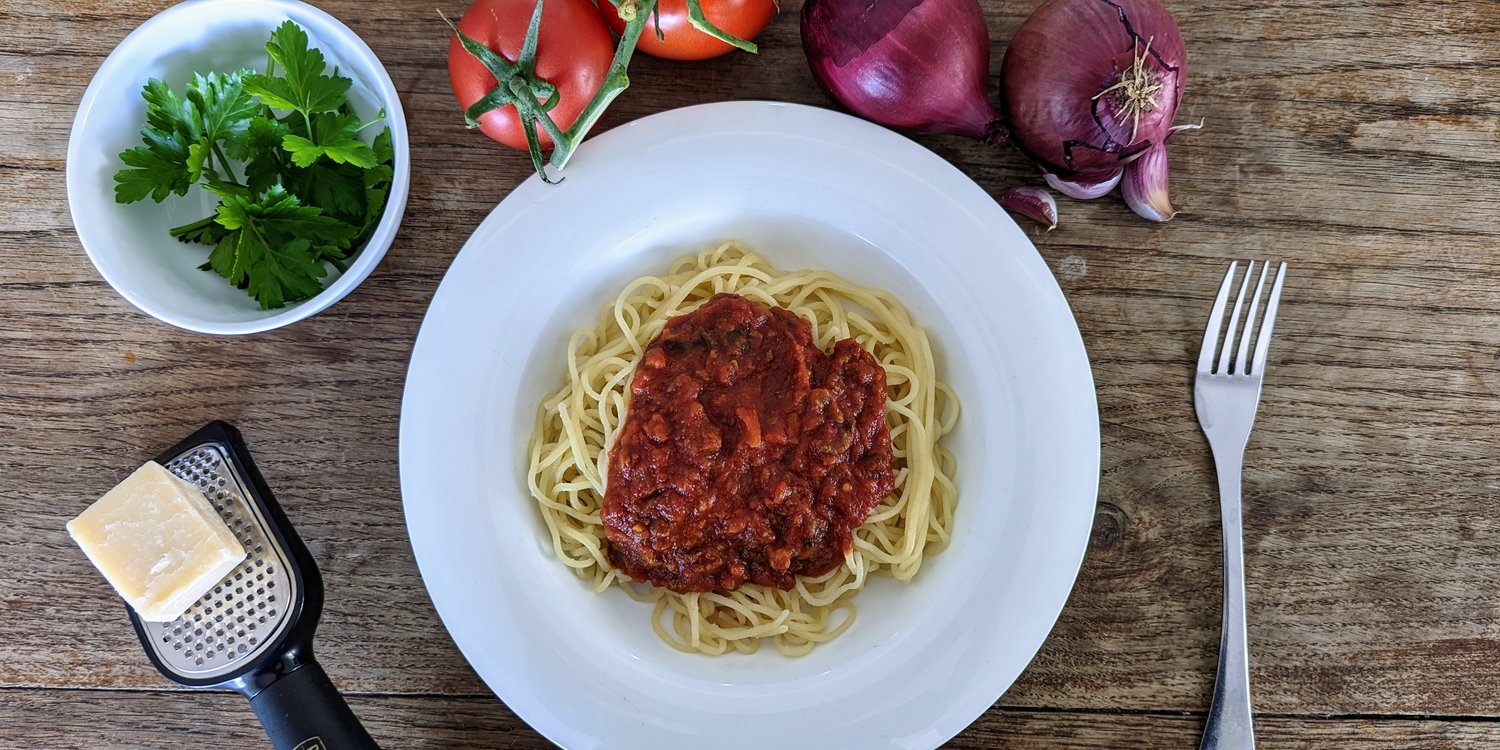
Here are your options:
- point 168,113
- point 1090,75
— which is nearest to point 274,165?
point 168,113

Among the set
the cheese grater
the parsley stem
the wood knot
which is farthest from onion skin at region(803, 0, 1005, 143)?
the cheese grater

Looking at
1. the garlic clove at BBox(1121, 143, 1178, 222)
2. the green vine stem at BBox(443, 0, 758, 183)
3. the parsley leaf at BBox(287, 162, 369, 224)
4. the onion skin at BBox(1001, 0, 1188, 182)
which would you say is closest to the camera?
the green vine stem at BBox(443, 0, 758, 183)

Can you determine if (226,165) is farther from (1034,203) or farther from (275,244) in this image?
(1034,203)

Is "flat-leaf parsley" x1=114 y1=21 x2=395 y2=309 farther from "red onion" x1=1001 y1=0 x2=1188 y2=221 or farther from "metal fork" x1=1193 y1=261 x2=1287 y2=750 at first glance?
"metal fork" x1=1193 y1=261 x2=1287 y2=750

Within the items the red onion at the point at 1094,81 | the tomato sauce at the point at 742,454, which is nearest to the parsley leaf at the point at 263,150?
the tomato sauce at the point at 742,454

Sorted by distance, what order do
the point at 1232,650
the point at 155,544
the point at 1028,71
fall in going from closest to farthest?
the point at 155,544
the point at 1028,71
the point at 1232,650

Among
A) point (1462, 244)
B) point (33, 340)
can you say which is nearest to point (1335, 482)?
point (1462, 244)
